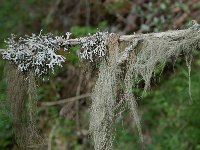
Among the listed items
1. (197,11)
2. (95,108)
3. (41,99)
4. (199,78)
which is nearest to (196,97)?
(199,78)

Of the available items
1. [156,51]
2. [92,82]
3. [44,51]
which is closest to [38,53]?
[44,51]

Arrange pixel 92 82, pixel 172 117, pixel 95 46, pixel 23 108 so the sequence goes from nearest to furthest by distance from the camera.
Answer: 1. pixel 95 46
2. pixel 23 108
3. pixel 92 82
4. pixel 172 117

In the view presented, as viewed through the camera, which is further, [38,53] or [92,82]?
[92,82]

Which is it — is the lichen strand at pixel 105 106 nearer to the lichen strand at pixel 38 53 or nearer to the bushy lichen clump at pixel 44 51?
the bushy lichen clump at pixel 44 51

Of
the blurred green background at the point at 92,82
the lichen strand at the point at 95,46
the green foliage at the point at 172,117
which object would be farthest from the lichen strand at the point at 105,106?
the green foliage at the point at 172,117

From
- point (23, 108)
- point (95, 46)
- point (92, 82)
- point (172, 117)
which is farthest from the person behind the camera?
point (172, 117)

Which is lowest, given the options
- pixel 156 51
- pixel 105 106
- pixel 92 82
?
pixel 105 106

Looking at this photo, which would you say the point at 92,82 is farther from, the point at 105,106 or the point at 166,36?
the point at 166,36

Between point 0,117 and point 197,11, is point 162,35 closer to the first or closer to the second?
point 0,117
